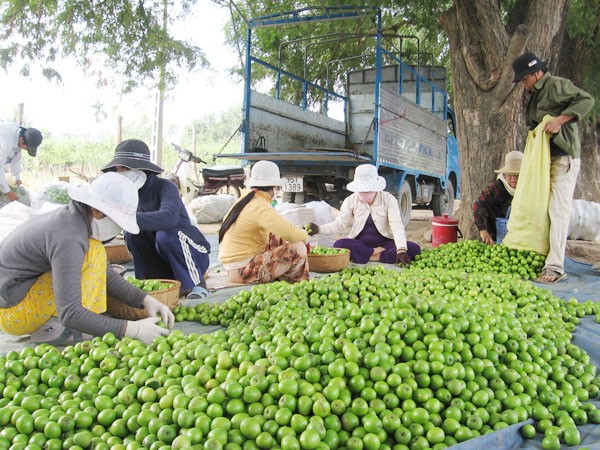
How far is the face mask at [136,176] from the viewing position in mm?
A: 3889

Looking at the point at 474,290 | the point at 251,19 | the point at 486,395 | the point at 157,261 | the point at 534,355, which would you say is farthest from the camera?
the point at 251,19

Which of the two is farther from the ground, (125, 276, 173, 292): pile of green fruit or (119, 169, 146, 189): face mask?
(119, 169, 146, 189): face mask

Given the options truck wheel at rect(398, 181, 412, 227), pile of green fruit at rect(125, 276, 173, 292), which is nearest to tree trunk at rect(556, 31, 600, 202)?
truck wheel at rect(398, 181, 412, 227)

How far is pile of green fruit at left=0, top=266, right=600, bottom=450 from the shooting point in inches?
71.3

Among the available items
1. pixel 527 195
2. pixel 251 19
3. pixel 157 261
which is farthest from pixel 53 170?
pixel 527 195

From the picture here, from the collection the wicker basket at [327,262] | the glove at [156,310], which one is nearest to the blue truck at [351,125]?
the wicker basket at [327,262]

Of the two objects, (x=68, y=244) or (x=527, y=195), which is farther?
(x=527, y=195)

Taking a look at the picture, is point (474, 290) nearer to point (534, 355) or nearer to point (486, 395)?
point (534, 355)

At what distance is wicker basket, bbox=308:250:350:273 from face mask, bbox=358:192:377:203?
763mm

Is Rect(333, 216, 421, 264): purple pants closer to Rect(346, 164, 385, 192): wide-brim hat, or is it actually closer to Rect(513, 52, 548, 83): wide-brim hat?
Rect(346, 164, 385, 192): wide-brim hat

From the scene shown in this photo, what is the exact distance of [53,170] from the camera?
2225 centimetres

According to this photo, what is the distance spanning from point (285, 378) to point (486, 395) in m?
0.88

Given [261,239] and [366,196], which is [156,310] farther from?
[366,196]

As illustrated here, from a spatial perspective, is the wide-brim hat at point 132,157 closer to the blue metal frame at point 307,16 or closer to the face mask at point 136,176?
the face mask at point 136,176
